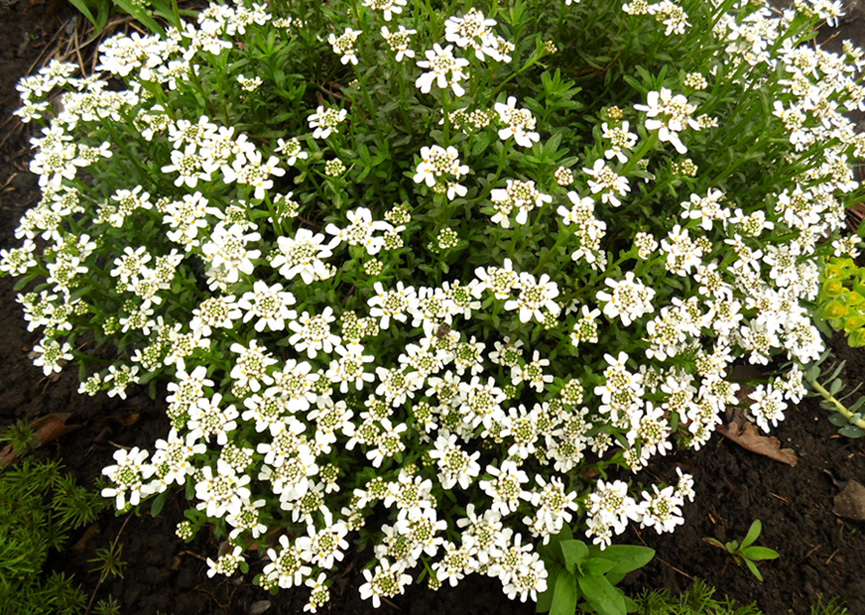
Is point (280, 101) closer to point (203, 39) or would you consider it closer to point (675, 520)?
point (203, 39)

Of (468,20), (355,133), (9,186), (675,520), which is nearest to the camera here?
(468,20)

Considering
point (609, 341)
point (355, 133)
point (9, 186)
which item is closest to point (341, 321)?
point (355, 133)

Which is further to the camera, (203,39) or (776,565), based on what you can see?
(776,565)

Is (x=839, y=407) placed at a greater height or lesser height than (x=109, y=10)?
lesser

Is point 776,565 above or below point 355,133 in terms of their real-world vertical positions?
below

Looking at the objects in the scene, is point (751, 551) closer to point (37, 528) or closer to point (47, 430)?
point (37, 528)

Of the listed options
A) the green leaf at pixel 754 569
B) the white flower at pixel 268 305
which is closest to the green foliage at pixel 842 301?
the green leaf at pixel 754 569

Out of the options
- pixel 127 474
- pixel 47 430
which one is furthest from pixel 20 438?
pixel 127 474

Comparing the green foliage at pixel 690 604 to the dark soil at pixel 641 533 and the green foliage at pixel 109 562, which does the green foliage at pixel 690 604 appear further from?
the green foliage at pixel 109 562
